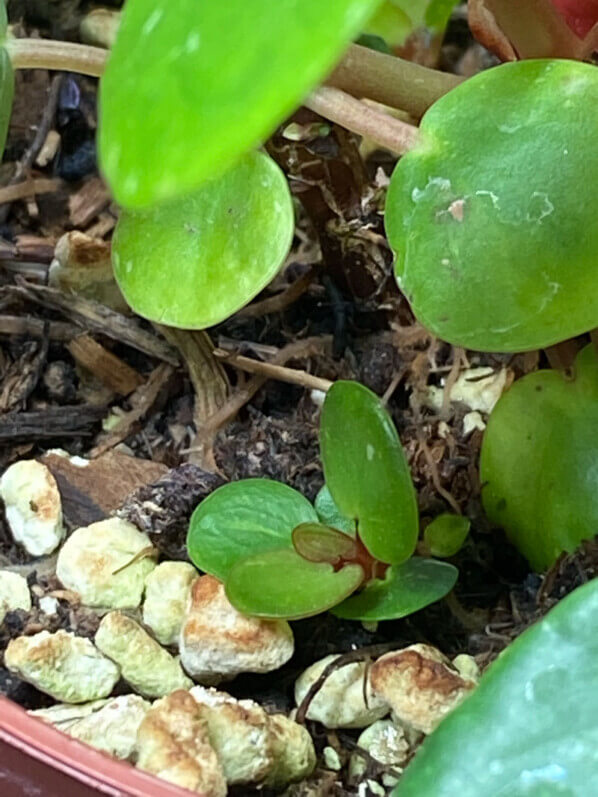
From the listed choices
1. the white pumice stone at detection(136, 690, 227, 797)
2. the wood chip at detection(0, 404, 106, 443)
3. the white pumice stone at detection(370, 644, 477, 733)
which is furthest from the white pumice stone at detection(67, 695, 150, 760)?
the wood chip at detection(0, 404, 106, 443)

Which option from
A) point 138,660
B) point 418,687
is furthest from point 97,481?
point 418,687

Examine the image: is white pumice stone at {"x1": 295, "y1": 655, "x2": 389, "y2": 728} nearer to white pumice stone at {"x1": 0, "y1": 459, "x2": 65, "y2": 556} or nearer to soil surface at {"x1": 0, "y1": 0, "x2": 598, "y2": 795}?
soil surface at {"x1": 0, "y1": 0, "x2": 598, "y2": 795}

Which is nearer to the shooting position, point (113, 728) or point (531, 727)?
point (531, 727)

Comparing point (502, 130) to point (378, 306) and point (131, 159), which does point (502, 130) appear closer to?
point (131, 159)

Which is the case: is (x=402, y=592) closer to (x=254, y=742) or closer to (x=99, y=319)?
(x=254, y=742)

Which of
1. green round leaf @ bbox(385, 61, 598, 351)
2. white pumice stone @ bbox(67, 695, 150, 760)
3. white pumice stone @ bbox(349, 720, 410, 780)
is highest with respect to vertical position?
green round leaf @ bbox(385, 61, 598, 351)

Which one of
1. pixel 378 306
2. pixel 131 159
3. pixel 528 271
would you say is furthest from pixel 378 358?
pixel 131 159

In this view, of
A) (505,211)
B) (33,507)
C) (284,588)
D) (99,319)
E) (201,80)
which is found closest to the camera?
(201,80)

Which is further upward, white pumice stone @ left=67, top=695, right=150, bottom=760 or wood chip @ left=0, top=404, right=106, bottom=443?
white pumice stone @ left=67, top=695, right=150, bottom=760
